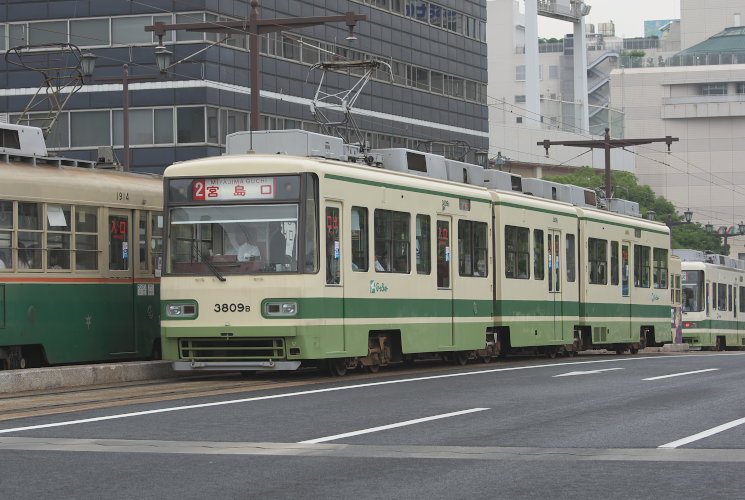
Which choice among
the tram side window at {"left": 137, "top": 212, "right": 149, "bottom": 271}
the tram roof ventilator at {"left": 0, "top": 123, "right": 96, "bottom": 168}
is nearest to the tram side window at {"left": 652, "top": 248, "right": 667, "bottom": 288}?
the tram side window at {"left": 137, "top": 212, "right": 149, "bottom": 271}

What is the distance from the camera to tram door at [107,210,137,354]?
72.8 feet

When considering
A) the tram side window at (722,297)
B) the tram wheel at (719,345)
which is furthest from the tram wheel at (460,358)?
the tram wheel at (719,345)

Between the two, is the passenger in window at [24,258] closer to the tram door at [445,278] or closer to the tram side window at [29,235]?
the tram side window at [29,235]

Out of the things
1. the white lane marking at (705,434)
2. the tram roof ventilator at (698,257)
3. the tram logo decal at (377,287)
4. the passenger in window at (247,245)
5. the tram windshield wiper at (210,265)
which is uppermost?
the tram roof ventilator at (698,257)

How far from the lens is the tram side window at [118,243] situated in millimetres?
22219

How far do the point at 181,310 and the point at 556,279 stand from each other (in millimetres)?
11132

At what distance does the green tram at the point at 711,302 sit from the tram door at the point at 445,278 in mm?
27194

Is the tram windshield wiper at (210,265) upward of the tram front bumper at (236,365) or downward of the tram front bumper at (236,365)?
upward

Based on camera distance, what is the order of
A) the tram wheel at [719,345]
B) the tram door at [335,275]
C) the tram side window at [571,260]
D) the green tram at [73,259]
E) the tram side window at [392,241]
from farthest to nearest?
1. the tram wheel at [719,345]
2. the tram side window at [571,260]
3. the tram side window at [392,241]
4. the green tram at [73,259]
5. the tram door at [335,275]

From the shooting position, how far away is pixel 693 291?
50000 mm

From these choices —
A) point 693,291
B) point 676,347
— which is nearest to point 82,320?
point 693,291

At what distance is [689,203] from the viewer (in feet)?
511

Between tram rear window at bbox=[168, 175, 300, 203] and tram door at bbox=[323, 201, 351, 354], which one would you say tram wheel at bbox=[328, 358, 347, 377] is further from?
tram rear window at bbox=[168, 175, 300, 203]

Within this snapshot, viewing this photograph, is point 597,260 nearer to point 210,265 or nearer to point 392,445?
point 210,265
